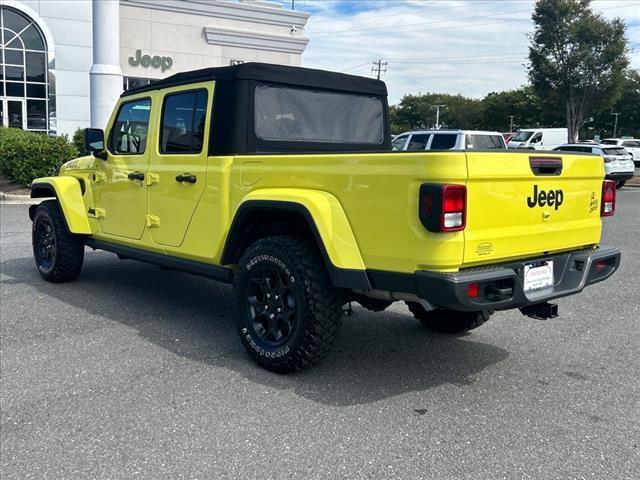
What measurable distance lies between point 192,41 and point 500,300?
26153 mm

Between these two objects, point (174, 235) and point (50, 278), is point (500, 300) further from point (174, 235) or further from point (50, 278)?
point (50, 278)

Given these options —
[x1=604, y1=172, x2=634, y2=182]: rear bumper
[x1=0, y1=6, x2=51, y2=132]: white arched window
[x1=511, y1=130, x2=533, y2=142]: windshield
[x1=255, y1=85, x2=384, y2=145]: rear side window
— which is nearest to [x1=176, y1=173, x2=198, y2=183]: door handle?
[x1=255, y1=85, x2=384, y2=145]: rear side window

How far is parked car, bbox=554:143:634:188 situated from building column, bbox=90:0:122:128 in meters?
15.4

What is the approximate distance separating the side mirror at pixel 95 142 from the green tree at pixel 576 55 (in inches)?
1179

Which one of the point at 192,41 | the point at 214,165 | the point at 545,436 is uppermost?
the point at 192,41

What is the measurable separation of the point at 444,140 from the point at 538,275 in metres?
15.6

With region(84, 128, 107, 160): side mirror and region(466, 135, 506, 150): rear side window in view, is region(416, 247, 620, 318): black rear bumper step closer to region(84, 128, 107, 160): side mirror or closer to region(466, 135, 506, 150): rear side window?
region(84, 128, 107, 160): side mirror

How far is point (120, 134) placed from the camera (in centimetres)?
571

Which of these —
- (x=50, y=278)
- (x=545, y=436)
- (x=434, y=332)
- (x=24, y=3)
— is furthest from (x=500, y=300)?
Answer: (x=24, y=3)

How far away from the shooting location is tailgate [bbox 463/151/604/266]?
131 inches

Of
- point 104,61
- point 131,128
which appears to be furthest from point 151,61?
point 131,128

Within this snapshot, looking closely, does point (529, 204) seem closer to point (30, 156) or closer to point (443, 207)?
point (443, 207)

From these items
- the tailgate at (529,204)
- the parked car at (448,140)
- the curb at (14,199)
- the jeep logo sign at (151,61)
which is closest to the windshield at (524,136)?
the parked car at (448,140)

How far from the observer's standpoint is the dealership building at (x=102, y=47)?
65.8ft
